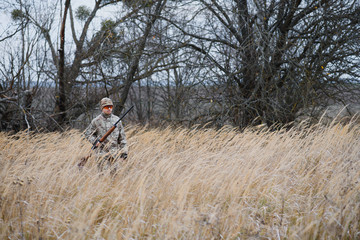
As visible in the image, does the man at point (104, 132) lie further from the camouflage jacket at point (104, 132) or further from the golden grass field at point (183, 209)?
the golden grass field at point (183, 209)

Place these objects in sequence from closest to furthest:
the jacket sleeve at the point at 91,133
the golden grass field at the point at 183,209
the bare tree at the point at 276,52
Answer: the golden grass field at the point at 183,209 → the jacket sleeve at the point at 91,133 → the bare tree at the point at 276,52

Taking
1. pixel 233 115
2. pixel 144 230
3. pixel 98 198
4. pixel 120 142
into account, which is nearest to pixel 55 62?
pixel 233 115

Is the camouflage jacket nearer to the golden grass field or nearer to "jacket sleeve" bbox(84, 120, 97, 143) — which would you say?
"jacket sleeve" bbox(84, 120, 97, 143)

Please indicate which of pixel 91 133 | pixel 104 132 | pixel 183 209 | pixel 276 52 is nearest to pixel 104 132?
pixel 104 132

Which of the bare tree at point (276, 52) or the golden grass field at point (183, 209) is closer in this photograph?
the golden grass field at point (183, 209)

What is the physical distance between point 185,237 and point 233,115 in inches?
241

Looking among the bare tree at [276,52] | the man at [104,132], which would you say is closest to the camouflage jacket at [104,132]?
the man at [104,132]

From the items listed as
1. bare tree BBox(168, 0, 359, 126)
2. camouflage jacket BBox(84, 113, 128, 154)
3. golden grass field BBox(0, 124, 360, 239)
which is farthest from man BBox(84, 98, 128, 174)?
bare tree BBox(168, 0, 359, 126)

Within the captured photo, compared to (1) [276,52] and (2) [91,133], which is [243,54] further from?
(2) [91,133]

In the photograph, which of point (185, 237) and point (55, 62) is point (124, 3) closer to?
point (55, 62)

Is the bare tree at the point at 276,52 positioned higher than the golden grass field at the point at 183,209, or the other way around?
the bare tree at the point at 276,52

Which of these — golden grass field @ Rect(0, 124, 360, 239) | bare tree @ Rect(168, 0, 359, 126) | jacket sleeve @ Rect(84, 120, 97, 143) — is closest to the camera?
golden grass field @ Rect(0, 124, 360, 239)

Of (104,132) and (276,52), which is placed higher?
(276,52)

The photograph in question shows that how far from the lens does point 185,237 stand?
2.33 metres
